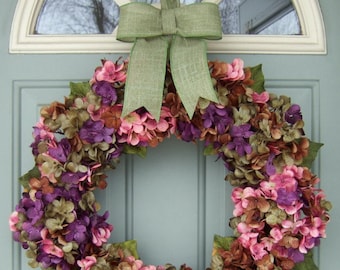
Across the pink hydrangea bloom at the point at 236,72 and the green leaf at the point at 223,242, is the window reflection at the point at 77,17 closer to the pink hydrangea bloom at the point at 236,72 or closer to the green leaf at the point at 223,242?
the pink hydrangea bloom at the point at 236,72

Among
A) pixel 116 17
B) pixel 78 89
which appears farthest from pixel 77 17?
pixel 78 89

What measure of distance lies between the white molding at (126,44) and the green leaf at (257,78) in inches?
5.0

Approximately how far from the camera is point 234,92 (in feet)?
4.67

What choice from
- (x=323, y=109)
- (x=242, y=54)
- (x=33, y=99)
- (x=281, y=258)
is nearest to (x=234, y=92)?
(x=242, y=54)

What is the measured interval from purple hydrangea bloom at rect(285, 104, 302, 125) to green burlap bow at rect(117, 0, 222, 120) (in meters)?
0.21

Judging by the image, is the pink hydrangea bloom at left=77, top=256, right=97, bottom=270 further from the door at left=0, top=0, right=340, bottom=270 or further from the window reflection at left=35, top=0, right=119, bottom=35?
the window reflection at left=35, top=0, right=119, bottom=35

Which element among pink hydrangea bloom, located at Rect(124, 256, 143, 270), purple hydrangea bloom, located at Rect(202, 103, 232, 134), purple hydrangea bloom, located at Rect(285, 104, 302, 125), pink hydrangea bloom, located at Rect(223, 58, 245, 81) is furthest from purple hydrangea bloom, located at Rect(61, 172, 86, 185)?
purple hydrangea bloom, located at Rect(285, 104, 302, 125)

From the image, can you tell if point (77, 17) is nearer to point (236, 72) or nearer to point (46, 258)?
point (236, 72)

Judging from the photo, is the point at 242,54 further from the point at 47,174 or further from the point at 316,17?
the point at 47,174

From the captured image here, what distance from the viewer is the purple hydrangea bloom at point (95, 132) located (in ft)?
4.56

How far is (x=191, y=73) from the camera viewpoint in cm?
138

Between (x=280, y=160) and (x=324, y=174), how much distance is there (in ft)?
0.79


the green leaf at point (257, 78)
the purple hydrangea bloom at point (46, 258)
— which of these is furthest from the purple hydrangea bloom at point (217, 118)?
the purple hydrangea bloom at point (46, 258)

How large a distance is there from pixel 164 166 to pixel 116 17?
452 millimetres
